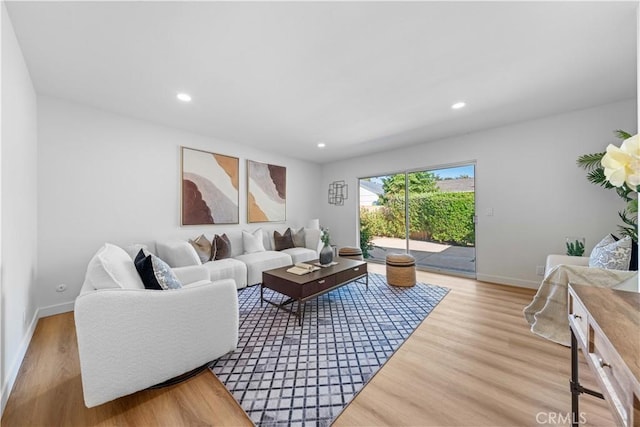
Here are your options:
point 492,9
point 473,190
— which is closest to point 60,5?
point 492,9

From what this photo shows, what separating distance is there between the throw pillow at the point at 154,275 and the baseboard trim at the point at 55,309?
72.9 inches

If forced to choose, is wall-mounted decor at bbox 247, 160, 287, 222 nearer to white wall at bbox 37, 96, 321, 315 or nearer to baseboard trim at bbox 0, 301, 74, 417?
white wall at bbox 37, 96, 321, 315

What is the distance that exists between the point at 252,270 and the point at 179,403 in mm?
2036

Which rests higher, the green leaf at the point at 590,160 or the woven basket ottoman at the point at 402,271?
the green leaf at the point at 590,160

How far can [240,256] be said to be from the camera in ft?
12.2

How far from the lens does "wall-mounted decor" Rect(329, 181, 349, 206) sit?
5.45 m

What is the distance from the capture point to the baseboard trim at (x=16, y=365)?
1369 mm

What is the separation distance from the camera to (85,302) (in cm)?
119

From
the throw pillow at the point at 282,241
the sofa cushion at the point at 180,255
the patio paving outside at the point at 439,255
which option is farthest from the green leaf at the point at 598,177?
the sofa cushion at the point at 180,255

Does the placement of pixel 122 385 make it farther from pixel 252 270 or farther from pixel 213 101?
pixel 213 101

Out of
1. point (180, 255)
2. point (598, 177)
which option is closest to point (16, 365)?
point (180, 255)

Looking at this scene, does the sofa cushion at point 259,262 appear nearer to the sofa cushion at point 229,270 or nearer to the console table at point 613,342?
the sofa cushion at point 229,270

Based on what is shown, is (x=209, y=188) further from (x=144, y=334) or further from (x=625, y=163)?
(x=625, y=163)

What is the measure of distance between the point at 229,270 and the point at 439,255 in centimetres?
369
